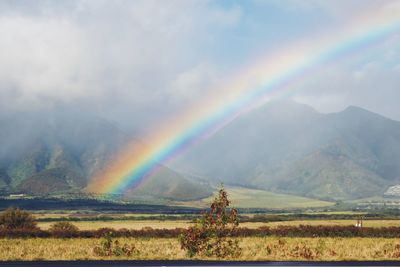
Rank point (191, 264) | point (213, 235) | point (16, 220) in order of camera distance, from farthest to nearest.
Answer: point (16, 220), point (213, 235), point (191, 264)

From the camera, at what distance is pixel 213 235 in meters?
53.4

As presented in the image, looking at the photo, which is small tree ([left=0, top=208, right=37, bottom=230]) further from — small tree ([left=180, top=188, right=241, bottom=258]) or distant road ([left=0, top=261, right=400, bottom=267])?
distant road ([left=0, top=261, right=400, bottom=267])

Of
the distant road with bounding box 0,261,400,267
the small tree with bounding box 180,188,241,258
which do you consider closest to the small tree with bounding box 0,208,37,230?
the small tree with bounding box 180,188,241,258

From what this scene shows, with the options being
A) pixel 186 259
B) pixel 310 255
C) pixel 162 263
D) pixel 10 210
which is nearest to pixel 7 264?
pixel 162 263

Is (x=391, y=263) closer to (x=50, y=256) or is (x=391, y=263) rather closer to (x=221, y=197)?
(x=221, y=197)

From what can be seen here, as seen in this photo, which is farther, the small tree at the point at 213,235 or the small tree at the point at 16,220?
the small tree at the point at 16,220

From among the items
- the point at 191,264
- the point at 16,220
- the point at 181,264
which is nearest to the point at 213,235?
the point at 191,264

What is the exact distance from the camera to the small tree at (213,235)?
169 ft

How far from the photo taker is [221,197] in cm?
5559

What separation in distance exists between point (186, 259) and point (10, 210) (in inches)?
2775

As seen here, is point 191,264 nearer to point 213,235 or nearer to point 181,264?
point 181,264

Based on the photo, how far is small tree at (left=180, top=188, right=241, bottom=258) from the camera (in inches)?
2031

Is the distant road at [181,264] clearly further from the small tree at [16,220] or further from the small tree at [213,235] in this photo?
the small tree at [16,220]

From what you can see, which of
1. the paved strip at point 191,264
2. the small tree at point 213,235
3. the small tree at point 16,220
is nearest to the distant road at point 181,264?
the paved strip at point 191,264
